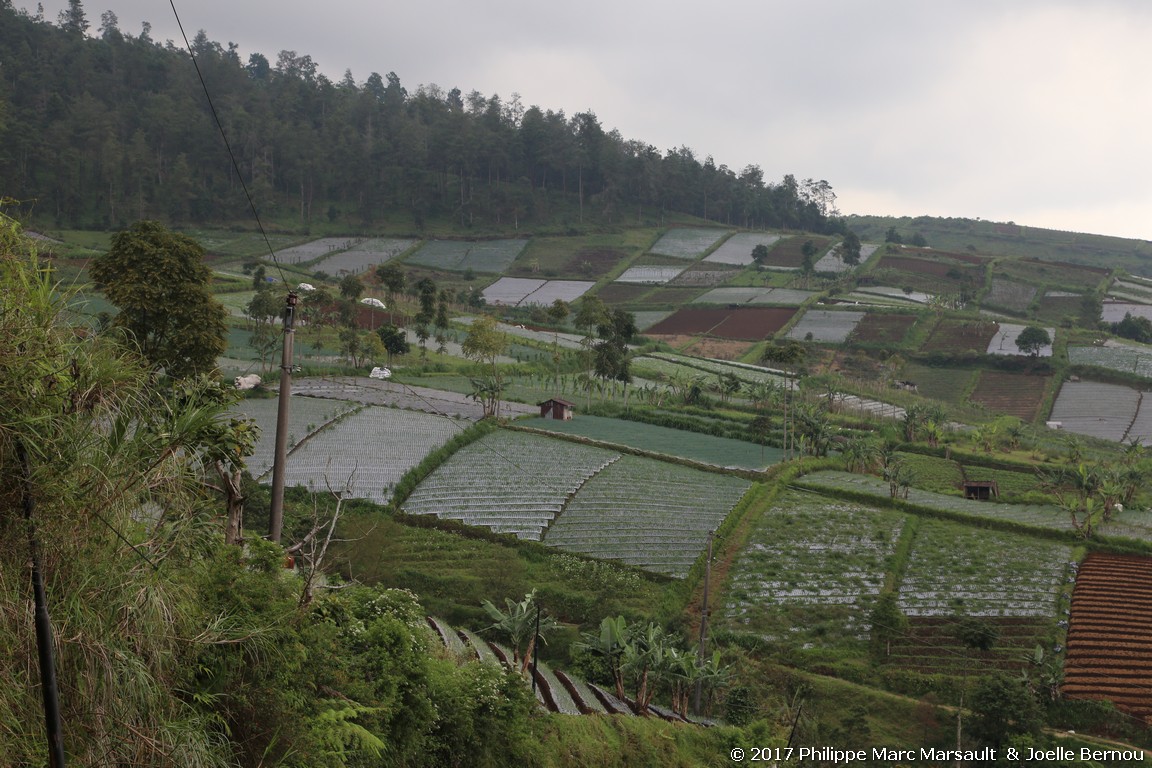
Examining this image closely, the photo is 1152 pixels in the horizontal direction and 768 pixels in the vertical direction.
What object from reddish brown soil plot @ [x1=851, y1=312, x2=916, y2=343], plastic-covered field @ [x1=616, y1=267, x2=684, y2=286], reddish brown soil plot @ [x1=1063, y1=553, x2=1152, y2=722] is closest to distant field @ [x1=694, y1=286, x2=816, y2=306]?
plastic-covered field @ [x1=616, y1=267, x2=684, y2=286]

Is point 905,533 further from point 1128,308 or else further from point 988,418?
point 1128,308

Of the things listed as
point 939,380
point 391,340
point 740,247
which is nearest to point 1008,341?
point 939,380

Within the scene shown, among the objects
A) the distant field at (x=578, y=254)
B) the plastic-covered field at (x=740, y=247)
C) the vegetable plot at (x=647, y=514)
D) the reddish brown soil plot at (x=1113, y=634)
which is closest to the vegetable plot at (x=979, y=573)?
the reddish brown soil plot at (x=1113, y=634)

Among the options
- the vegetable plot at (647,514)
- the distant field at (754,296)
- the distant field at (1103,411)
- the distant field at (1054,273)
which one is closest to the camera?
the vegetable plot at (647,514)

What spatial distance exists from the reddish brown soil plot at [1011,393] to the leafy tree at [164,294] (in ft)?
144

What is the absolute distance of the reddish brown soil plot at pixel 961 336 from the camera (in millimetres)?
64250

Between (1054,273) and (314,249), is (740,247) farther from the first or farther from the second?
(314,249)

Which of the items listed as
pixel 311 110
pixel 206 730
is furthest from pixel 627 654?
pixel 311 110

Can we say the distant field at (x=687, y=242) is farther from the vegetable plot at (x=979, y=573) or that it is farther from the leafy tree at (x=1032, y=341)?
the vegetable plot at (x=979, y=573)

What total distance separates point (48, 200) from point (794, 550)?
76528 millimetres

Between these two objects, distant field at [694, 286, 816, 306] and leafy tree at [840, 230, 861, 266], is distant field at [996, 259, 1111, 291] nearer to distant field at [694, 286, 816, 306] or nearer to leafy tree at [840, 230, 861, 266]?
leafy tree at [840, 230, 861, 266]

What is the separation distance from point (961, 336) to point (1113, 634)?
46631 mm

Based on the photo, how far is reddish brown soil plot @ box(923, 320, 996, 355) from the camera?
211 ft

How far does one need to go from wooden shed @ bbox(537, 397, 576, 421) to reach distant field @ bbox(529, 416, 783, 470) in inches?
15.7
